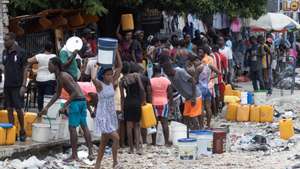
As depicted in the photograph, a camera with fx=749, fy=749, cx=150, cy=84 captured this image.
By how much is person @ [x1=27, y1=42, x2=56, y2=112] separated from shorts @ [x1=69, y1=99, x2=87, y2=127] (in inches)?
92.8

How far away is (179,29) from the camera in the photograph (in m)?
26.8

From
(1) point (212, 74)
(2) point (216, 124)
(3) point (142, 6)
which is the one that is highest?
(3) point (142, 6)

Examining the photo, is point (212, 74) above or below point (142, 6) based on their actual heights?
below

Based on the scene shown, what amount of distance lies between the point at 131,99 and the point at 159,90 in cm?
112

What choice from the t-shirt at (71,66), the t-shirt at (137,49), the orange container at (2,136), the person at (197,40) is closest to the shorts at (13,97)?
the orange container at (2,136)

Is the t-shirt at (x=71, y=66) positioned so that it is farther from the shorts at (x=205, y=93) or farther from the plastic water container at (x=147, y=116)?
the shorts at (x=205, y=93)

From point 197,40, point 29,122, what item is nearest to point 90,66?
point 29,122

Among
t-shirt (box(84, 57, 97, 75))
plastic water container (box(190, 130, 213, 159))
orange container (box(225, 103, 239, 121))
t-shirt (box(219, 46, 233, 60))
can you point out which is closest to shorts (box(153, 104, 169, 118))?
plastic water container (box(190, 130, 213, 159))

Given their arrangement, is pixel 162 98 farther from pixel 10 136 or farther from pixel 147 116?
pixel 10 136

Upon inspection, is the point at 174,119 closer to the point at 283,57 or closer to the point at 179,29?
the point at 179,29

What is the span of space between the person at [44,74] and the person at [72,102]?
2.19 meters

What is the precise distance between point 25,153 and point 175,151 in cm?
279

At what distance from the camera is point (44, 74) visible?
46.7 feet

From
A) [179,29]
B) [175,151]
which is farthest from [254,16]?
[175,151]
